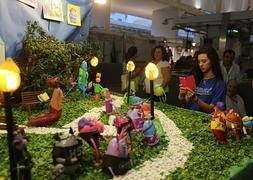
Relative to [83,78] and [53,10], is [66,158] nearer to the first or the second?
[83,78]

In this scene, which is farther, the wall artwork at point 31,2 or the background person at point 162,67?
the wall artwork at point 31,2

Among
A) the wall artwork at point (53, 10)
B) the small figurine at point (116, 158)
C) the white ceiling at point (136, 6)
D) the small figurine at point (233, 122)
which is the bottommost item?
the small figurine at point (116, 158)

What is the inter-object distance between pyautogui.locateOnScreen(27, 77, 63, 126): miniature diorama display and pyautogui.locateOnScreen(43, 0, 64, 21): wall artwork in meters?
1.88

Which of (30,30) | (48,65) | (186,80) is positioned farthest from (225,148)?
(30,30)

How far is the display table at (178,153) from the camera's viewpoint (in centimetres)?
147

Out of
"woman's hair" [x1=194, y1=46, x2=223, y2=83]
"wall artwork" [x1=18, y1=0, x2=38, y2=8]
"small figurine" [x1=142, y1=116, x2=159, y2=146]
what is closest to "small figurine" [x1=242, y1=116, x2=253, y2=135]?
"woman's hair" [x1=194, y1=46, x2=223, y2=83]

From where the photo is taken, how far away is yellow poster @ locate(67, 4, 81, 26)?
4.41m

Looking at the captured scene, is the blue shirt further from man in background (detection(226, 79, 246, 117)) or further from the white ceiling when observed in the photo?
the white ceiling

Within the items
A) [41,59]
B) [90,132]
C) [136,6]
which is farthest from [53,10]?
[136,6]

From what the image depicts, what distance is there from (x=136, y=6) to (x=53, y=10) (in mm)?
6294

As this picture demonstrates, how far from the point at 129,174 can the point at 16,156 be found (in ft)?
1.82

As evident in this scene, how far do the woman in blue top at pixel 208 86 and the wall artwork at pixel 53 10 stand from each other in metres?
2.28

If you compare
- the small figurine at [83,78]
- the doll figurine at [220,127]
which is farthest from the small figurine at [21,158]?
the small figurine at [83,78]

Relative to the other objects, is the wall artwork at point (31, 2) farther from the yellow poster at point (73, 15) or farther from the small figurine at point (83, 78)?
the small figurine at point (83, 78)
